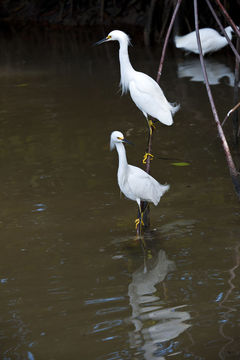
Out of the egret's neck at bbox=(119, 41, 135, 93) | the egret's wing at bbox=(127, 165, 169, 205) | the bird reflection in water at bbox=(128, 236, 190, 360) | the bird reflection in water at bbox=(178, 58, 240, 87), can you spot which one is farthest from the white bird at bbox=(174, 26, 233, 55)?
the bird reflection in water at bbox=(128, 236, 190, 360)

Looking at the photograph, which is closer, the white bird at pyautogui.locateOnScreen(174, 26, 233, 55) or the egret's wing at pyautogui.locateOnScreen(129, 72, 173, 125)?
the egret's wing at pyautogui.locateOnScreen(129, 72, 173, 125)

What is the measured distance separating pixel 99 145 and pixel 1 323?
2831mm

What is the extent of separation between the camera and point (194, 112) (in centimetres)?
649

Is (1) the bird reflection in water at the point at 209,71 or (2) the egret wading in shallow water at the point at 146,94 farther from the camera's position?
(1) the bird reflection in water at the point at 209,71

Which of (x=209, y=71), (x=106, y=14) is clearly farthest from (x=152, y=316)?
(x=106, y=14)

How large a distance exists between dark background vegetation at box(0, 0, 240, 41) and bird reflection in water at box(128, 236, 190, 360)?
7392 millimetres

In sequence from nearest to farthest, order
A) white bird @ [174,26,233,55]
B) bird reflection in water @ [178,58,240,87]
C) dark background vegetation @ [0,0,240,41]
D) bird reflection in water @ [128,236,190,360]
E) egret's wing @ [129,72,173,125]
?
1. bird reflection in water @ [128,236,190,360]
2. egret's wing @ [129,72,173,125]
3. bird reflection in water @ [178,58,240,87]
4. white bird @ [174,26,233,55]
5. dark background vegetation @ [0,0,240,41]

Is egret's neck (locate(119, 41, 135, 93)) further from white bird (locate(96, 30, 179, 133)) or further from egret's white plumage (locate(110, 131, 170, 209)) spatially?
egret's white plumage (locate(110, 131, 170, 209))

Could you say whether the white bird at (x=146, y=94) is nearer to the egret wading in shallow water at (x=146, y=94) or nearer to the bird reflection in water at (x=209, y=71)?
the egret wading in shallow water at (x=146, y=94)

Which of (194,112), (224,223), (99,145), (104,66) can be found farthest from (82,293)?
(104,66)

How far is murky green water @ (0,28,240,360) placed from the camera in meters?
2.87

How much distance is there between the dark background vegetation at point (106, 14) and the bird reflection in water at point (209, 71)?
1.54 m

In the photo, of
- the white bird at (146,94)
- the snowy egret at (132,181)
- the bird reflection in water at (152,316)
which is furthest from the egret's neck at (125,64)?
the bird reflection in water at (152,316)

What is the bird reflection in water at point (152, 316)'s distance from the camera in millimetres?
2766
